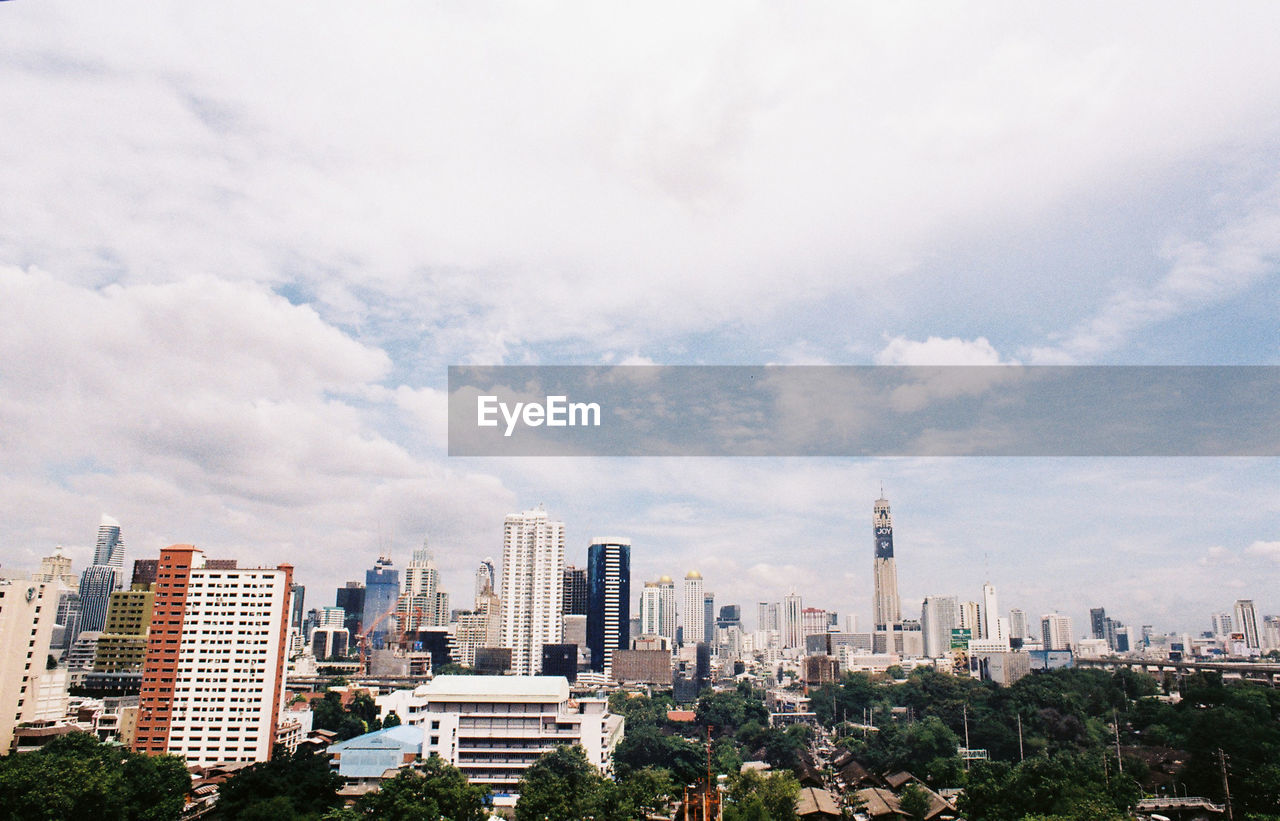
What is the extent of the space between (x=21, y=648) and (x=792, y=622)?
136m

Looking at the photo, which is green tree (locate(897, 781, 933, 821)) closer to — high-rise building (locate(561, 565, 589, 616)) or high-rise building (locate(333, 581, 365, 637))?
high-rise building (locate(561, 565, 589, 616))

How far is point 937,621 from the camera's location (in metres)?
127

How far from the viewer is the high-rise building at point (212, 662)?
106 feet

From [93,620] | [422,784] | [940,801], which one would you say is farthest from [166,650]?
[93,620]

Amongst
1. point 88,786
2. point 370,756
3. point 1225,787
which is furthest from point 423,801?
point 1225,787

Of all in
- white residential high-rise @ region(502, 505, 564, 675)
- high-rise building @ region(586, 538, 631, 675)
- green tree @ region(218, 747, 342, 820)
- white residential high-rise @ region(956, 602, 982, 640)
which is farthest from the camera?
white residential high-rise @ region(956, 602, 982, 640)

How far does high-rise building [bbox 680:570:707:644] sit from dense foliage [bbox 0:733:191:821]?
114 meters

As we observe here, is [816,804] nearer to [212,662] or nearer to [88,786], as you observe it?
[88,786]

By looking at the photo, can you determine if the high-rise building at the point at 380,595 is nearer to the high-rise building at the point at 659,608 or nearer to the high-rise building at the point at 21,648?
the high-rise building at the point at 659,608

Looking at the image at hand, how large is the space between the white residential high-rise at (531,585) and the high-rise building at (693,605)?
68.2 m

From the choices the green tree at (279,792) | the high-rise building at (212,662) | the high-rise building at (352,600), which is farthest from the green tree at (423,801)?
the high-rise building at (352,600)

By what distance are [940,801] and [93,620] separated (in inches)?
3934

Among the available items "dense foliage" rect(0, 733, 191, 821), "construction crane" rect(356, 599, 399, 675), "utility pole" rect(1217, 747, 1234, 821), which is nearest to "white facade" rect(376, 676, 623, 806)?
"dense foliage" rect(0, 733, 191, 821)

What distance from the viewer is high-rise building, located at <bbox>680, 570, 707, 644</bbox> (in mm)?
132375
